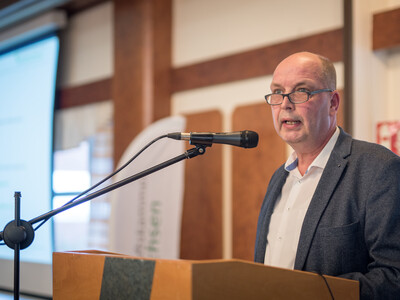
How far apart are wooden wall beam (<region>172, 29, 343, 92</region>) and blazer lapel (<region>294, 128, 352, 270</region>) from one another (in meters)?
1.82

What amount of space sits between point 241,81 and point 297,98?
2161 millimetres

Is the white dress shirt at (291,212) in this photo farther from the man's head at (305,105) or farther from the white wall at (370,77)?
the white wall at (370,77)

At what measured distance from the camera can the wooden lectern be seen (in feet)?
3.52

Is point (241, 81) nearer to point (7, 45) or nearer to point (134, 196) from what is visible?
point (134, 196)

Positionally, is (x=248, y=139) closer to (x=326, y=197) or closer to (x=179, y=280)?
(x=326, y=197)

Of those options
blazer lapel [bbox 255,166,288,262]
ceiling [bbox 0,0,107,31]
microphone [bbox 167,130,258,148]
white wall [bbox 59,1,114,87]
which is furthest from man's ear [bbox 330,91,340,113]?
ceiling [bbox 0,0,107,31]

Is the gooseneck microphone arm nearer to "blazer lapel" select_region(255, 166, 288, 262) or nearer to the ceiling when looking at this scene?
"blazer lapel" select_region(255, 166, 288, 262)

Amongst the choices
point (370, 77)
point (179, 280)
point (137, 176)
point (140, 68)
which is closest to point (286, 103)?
point (137, 176)

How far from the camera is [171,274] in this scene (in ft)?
3.58

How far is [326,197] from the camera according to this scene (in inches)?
61.5

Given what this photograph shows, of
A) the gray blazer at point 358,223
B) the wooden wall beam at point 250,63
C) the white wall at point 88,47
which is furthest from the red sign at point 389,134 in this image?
the white wall at point 88,47

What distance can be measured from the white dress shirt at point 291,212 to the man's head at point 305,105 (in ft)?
0.23

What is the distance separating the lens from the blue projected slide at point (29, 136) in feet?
16.3

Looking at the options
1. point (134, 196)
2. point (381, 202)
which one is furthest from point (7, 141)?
point (381, 202)
